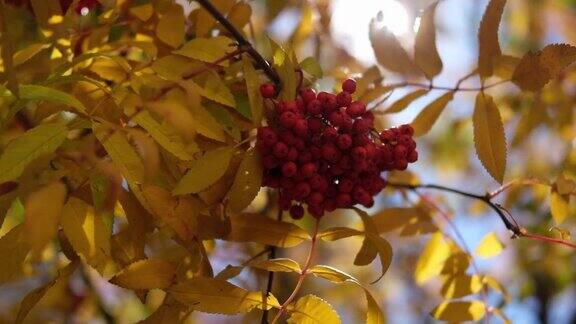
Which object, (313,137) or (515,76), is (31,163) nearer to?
(313,137)

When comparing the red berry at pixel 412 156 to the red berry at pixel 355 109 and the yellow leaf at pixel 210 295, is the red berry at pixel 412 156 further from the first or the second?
the yellow leaf at pixel 210 295

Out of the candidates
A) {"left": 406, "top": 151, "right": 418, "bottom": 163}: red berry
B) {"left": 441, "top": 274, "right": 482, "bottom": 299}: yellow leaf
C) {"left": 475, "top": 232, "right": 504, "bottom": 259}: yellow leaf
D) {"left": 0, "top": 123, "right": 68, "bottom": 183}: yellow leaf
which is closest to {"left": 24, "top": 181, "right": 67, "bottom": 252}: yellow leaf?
{"left": 0, "top": 123, "right": 68, "bottom": 183}: yellow leaf

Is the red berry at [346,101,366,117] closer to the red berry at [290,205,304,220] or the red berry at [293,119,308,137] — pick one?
the red berry at [293,119,308,137]

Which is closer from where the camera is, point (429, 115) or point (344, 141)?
point (344, 141)

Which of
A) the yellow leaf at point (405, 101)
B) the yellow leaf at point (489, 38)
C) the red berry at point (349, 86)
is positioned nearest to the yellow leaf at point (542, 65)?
the yellow leaf at point (489, 38)

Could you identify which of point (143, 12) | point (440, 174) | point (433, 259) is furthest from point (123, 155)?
point (440, 174)

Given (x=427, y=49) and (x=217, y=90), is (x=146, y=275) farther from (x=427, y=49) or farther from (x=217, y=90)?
(x=427, y=49)
